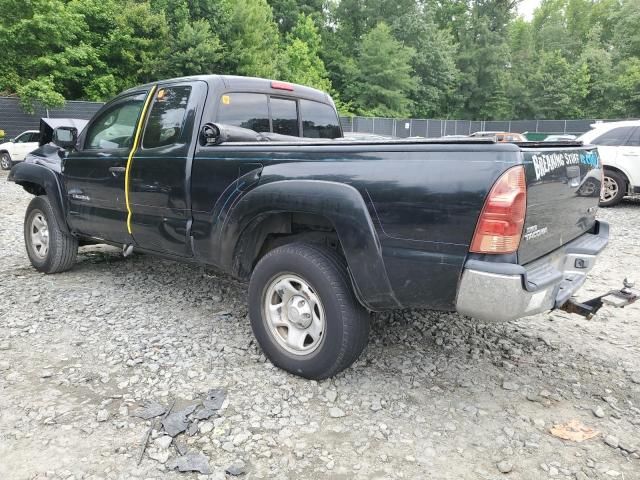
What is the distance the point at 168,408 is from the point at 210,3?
31.6 metres

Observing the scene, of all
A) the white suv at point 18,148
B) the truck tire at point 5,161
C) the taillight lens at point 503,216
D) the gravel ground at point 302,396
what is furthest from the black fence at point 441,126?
the taillight lens at point 503,216

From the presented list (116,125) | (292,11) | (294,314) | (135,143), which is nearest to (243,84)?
(135,143)

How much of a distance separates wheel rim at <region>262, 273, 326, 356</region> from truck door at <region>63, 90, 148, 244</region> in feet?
5.80

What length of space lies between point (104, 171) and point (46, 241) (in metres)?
1.50

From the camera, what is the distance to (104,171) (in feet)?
14.9

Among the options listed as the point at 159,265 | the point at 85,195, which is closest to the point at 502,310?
the point at 85,195

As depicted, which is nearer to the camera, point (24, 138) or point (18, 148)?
point (18, 148)

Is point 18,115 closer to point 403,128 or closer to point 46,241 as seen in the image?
point 46,241

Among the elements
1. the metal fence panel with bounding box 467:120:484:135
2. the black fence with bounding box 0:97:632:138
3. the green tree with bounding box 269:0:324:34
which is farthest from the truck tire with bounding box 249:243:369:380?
the metal fence panel with bounding box 467:120:484:135

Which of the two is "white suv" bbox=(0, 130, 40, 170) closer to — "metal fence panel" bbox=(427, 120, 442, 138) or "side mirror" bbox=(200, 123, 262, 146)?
"side mirror" bbox=(200, 123, 262, 146)

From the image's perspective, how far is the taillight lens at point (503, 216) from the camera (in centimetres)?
243

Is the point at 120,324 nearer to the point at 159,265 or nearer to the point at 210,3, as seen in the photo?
the point at 159,265

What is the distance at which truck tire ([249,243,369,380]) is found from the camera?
2990 millimetres

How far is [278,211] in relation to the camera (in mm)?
3184
